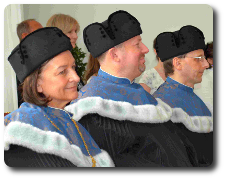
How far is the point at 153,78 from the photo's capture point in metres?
2.55

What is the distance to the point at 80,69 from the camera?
2369 mm

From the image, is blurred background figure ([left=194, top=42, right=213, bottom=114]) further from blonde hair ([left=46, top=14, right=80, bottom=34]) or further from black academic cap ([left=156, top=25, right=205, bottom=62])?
blonde hair ([left=46, top=14, right=80, bottom=34])

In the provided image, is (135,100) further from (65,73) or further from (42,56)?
(42,56)

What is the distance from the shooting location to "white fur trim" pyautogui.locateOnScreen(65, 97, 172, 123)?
236 centimetres

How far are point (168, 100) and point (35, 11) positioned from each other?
4.06 ft

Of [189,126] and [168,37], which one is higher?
[168,37]

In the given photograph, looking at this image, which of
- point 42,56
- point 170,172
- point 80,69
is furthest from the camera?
point 170,172

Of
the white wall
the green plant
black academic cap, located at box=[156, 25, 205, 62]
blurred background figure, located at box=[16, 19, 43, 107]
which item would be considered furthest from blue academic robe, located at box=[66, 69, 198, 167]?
blurred background figure, located at box=[16, 19, 43, 107]

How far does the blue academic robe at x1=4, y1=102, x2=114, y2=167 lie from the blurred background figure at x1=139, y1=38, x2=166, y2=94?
26.0 inches

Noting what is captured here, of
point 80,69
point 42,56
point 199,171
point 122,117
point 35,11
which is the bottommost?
point 199,171

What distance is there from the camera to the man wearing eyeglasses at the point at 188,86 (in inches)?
101

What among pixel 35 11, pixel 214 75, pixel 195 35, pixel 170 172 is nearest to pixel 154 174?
pixel 170 172

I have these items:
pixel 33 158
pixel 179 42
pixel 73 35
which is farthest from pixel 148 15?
pixel 33 158

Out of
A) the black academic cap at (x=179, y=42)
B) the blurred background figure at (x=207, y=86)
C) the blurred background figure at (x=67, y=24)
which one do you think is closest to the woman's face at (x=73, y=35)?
the blurred background figure at (x=67, y=24)
